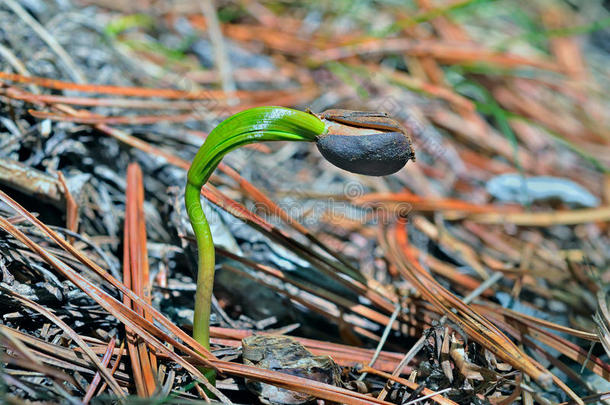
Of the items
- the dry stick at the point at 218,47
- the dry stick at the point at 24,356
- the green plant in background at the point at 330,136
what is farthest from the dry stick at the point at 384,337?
the dry stick at the point at 218,47

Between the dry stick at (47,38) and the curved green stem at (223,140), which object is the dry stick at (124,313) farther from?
the dry stick at (47,38)

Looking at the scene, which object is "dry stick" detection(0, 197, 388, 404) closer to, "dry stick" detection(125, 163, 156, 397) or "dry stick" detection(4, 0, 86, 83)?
"dry stick" detection(125, 163, 156, 397)

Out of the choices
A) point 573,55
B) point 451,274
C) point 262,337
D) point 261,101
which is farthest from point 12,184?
point 573,55

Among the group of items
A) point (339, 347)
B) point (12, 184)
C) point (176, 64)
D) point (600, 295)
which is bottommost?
point (339, 347)

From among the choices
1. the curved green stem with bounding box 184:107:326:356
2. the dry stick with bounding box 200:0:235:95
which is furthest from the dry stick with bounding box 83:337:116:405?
the dry stick with bounding box 200:0:235:95

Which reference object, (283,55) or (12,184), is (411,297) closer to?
(12,184)

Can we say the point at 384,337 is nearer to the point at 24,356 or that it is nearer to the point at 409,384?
the point at 409,384

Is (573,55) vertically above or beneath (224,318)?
above
